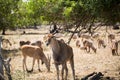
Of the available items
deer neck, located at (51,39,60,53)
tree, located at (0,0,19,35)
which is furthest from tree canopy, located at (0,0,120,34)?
tree, located at (0,0,19,35)

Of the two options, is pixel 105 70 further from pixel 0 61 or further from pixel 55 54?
pixel 0 61

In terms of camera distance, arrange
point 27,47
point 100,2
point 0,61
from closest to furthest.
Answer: point 0,61 < point 100,2 < point 27,47

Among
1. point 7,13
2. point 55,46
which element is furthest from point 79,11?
point 7,13

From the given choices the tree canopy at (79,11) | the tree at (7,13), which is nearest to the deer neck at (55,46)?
the tree canopy at (79,11)

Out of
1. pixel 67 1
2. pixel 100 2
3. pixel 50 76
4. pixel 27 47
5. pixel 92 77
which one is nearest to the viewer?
pixel 100 2

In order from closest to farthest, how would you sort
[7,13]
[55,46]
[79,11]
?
[55,46] → [79,11] → [7,13]

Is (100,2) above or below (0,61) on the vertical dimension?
above

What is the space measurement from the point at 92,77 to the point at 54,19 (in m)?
4.63

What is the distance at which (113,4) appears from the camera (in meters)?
11.4

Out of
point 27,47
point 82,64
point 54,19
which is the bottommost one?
point 82,64

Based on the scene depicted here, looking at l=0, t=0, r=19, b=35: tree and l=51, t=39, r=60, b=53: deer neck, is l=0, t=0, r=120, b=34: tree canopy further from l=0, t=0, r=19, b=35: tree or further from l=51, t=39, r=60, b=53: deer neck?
l=0, t=0, r=19, b=35: tree

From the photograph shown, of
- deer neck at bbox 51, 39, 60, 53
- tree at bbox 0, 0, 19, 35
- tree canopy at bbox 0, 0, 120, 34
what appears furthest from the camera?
tree at bbox 0, 0, 19, 35

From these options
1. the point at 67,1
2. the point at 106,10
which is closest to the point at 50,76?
the point at 67,1

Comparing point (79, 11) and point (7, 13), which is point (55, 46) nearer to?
point (79, 11)
